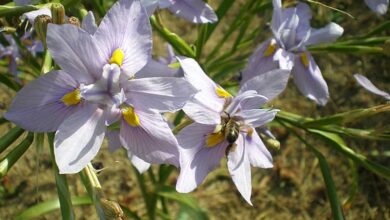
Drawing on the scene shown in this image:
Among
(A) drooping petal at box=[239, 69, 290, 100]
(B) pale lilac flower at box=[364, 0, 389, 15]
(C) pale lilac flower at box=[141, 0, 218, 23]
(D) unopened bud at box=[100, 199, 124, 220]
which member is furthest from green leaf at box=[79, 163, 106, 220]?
(B) pale lilac flower at box=[364, 0, 389, 15]

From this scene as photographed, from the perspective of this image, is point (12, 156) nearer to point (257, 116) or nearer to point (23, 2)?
point (23, 2)

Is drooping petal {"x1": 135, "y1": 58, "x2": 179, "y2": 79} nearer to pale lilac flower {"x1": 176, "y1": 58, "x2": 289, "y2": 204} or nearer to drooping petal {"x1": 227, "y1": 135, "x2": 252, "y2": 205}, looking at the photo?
pale lilac flower {"x1": 176, "y1": 58, "x2": 289, "y2": 204}

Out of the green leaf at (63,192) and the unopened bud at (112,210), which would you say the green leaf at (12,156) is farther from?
the unopened bud at (112,210)

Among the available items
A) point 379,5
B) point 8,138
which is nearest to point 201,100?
point 8,138

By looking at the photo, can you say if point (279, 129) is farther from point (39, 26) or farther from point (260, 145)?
point (39, 26)

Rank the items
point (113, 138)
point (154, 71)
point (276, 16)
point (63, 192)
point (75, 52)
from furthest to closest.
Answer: point (276, 16)
point (113, 138)
point (154, 71)
point (63, 192)
point (75, 52)

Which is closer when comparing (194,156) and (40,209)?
(194,156)
